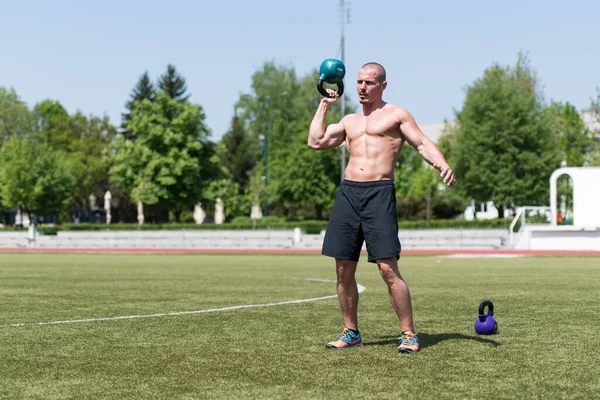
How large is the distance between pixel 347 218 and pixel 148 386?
2241 mm

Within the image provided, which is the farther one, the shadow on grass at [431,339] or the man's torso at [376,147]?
the shadow on grass at [431,339]

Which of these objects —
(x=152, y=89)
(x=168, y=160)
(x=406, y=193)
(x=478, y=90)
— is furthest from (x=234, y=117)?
(x=478, y=90)

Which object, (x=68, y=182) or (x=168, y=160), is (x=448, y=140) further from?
(x=68, y=182)

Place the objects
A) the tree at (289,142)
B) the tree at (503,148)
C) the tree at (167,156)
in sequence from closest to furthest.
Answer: the tree at (503,148) → the tree at (167,156) → the tree at (289,142)

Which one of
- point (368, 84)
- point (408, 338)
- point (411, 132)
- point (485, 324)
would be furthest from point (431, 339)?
point (368, 84)

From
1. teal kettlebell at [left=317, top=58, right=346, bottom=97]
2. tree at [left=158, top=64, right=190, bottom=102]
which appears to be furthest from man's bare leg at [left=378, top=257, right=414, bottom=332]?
tree at [left=158, top=64, right=190, bottom=102]

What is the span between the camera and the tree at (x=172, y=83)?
8638cm

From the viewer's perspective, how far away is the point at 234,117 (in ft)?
323

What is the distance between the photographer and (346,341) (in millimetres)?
6770

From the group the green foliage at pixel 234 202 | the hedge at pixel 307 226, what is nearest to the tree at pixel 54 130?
the green foliage at pixel 234 202

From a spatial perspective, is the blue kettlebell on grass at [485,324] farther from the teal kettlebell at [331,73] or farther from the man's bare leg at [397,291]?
the teal kettlebell at [331,73]

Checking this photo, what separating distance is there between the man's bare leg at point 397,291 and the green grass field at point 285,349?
0.25 meters

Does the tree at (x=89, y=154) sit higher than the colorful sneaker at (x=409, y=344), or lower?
higher

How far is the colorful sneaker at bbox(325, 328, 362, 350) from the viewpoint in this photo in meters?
6.68
